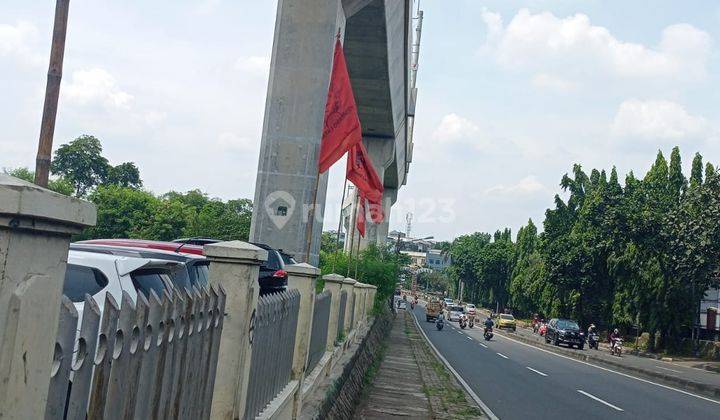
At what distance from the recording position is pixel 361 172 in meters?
15.3

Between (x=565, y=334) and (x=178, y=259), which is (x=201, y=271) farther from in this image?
(x=565, y=334)

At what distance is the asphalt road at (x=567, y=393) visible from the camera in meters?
13.4

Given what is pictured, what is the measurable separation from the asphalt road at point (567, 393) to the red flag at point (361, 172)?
509cm

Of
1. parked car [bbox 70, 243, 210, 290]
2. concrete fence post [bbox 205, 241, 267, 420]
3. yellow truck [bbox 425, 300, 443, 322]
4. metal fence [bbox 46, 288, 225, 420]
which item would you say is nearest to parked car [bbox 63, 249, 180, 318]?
parked car [bbox 70, 243, 210, 290]

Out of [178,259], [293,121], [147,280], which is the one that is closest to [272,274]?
[178,259]

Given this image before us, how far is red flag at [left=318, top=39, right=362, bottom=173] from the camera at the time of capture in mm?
11906

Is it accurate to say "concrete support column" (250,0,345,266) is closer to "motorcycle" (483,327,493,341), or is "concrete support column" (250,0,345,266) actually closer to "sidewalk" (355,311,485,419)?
"sidewalk" (355,311,485,419)

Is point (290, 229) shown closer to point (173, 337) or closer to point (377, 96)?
point (173, 337)

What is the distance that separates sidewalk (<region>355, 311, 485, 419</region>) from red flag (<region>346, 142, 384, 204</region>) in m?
4.22

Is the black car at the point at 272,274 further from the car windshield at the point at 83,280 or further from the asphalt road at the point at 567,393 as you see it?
the asphalt road at the point at 567,393

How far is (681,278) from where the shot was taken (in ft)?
115

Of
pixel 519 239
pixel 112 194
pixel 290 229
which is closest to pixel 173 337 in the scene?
pixel 290 229

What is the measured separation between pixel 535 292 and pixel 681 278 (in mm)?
27691

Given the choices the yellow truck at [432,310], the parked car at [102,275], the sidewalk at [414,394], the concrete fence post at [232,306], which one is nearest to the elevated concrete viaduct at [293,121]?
the sidewalk at [414,394]
